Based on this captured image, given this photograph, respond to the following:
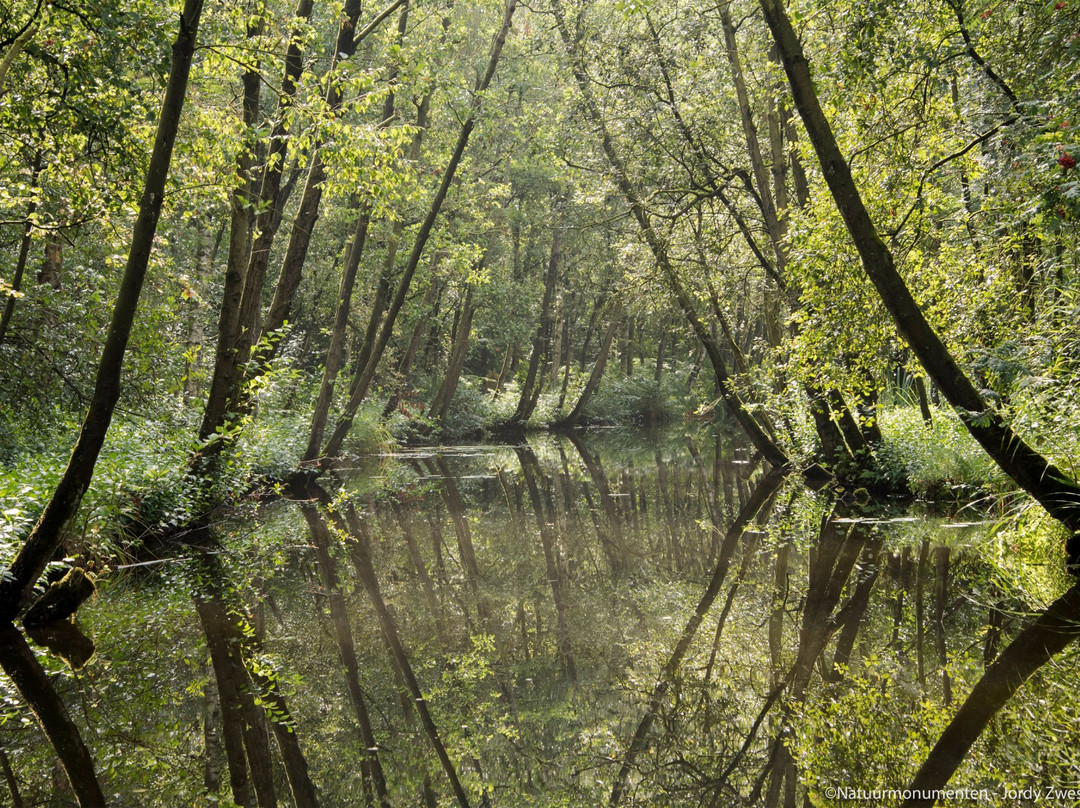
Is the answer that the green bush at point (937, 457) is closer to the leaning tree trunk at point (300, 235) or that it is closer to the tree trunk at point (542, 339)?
the leaning tree trunk at point (300, 235)

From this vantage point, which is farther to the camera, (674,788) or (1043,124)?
(1043,124)

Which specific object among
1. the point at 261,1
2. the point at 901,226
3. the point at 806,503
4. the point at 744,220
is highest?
the point at 261,1

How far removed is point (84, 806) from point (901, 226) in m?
7.83

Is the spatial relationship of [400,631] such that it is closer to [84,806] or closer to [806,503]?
[84,806]

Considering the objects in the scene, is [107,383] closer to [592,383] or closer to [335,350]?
[335,350]

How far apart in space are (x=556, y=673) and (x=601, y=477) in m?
11.8

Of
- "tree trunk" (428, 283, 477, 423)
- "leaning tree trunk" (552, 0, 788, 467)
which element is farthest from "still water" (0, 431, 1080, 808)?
"tree trunk" (428, 283, 477, 423)

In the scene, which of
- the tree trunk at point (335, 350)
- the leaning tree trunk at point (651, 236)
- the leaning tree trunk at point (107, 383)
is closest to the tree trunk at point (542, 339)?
the leaning tree trunk at point (651, 236)

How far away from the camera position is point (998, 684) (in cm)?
473

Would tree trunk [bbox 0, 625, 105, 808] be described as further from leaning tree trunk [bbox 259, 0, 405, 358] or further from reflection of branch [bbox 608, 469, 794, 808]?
leaning tree trunk [bbox 259, 0, 405, 358]

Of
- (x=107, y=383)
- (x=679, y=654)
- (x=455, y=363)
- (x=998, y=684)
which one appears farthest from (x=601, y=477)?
(x=998, y=684)

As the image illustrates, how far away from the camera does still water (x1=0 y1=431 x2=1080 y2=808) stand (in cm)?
402

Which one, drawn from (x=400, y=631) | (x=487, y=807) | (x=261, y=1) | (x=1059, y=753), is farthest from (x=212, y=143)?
(x=1059, y=753)

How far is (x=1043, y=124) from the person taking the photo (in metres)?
6.20
